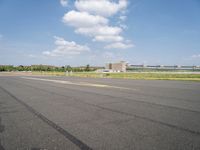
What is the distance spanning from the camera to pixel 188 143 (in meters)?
3.33

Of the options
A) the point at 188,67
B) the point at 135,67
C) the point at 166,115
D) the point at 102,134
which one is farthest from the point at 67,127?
the point at 135,67

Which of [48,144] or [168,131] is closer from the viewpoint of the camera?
[48,144]

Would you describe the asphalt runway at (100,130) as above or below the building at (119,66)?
below

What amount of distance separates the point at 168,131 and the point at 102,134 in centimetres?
159

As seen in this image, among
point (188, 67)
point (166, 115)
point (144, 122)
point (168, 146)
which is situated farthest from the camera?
point (188, 67)

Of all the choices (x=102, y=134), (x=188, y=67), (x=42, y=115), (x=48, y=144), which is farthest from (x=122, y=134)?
(x=188, y=67)

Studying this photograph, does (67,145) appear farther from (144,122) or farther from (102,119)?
(144,122)

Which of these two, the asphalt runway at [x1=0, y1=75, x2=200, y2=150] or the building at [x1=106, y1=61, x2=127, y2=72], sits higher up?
the building at [x1=106, y1=61, x2=127, y2=72]

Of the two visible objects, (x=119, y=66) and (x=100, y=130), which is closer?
(x=100, y=130)

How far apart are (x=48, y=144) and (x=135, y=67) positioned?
378 ft

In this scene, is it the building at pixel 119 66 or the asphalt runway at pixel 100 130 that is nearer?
the asphalt runway at pixel 100 130

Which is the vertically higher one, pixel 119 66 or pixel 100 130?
pixel 119 66

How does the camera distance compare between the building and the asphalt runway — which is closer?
the asphalt runway

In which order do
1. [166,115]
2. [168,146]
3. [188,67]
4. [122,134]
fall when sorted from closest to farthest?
[168,146]
[122,134]
[166,115]
[188,67]
